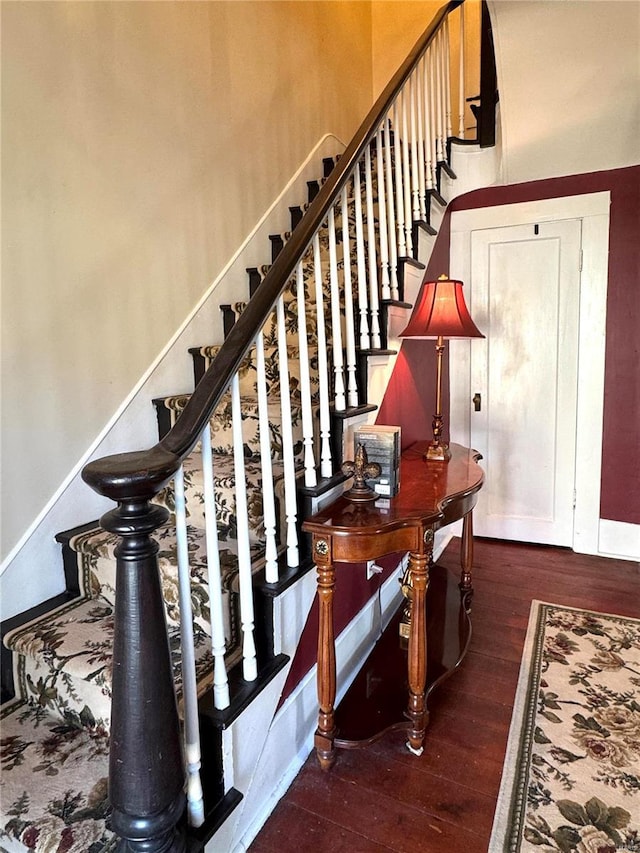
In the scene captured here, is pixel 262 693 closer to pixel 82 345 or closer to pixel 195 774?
pixel 195 774

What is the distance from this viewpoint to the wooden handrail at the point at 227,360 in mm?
897

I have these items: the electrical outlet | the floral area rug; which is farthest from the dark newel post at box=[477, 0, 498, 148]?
the floral area rug

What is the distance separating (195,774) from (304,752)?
64 centimetres

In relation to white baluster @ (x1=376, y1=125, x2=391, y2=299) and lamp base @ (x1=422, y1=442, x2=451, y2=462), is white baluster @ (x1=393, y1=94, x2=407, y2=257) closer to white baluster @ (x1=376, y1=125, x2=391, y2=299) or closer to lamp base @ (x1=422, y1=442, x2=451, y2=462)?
white baluster @ (x1=376, y1=125, x2=391, y2=299)

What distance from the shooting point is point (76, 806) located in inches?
46.1

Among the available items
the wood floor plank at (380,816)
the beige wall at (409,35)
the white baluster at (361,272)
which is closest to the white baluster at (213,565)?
the wood floor plank at (380,816)

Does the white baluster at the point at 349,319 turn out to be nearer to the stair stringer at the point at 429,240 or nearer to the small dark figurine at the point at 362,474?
the stair stringer at the point at 429,240

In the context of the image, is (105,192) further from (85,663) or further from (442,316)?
(85,663)

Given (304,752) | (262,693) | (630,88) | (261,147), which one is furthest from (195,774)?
(630,88)

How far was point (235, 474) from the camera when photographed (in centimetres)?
127

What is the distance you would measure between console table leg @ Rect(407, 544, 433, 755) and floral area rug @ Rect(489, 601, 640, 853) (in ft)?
0.95

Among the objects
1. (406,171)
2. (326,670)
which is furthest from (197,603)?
(406,171)

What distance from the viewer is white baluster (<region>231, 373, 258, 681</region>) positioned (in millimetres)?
1264

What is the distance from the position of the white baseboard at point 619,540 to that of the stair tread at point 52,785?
302cm
